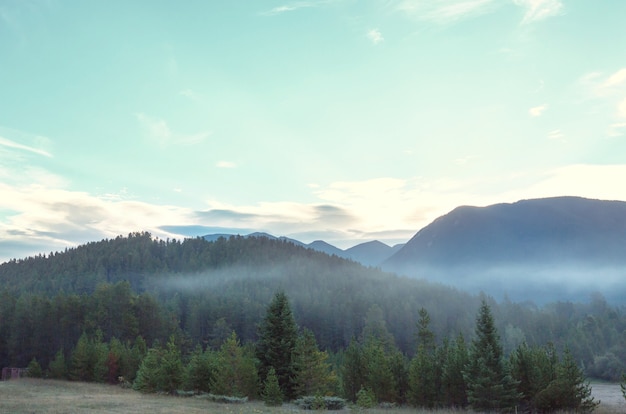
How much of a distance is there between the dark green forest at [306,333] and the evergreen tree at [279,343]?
0.25 metres

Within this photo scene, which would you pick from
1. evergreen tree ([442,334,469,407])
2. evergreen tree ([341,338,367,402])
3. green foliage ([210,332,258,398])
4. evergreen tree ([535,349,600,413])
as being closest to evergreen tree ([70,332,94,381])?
green foliage ([210,332,258,398])

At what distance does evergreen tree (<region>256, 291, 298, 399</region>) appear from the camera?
40.4m

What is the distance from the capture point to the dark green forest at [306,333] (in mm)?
39438

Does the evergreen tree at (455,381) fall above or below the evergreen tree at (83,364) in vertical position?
above

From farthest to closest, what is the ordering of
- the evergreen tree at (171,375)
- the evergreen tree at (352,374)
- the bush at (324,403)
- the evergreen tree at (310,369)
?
the evergreen tree at (171,375), the evergreen tree at (352,374), the evergreen tree at (310,369), the bush at (324,403)

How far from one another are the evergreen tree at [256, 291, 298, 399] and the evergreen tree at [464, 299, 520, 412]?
1467 cm

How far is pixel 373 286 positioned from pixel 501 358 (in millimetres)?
150649

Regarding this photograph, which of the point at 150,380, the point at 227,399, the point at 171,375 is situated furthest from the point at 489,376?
the point at 150,380

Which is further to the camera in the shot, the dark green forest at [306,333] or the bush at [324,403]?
the dark green forest at [306,333]

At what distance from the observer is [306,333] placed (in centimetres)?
3781

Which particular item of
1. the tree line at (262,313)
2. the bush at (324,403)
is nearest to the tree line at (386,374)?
the bush at (324,403)

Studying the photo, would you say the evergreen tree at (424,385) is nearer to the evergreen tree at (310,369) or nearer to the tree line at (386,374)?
the tree line at (386,374)

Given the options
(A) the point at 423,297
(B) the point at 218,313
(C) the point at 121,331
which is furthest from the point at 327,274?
(C) the point at 121,331

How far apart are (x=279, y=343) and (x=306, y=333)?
4.65 metres
